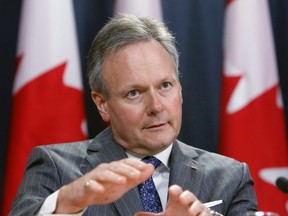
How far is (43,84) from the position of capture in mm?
2701

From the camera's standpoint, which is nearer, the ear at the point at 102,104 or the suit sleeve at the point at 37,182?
the suit sleeve at the point at 37,182

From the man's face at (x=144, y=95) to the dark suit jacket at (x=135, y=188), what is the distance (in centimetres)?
9

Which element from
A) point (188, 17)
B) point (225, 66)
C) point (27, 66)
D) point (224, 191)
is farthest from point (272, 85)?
point (27, 66)

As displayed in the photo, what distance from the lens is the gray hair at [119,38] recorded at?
7.49 ft

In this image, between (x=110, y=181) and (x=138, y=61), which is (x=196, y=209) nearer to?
(x=110, y=181)

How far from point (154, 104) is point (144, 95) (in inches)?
2.7

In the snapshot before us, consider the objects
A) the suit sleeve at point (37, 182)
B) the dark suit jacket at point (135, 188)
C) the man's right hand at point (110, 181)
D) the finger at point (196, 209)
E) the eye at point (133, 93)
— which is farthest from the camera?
the eye at point (133, 93)

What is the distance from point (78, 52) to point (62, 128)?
1.03 ft

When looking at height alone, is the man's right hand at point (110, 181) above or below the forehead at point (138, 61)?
below

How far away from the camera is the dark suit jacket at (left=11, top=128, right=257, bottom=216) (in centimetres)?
215

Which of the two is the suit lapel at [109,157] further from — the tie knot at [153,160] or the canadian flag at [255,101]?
the canadian flag at [255,101]

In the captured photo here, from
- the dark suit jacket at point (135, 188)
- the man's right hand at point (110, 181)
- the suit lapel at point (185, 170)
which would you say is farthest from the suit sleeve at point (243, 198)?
the man's right hand at point (110, 181)

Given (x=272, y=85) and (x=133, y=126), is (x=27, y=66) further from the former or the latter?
(x=272, y=85)

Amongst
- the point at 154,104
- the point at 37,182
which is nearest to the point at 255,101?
the point at 154,104
